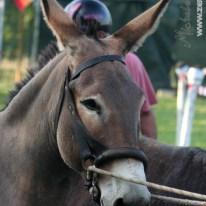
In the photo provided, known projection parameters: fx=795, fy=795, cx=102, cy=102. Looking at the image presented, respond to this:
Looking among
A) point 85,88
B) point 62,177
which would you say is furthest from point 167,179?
point 85,88

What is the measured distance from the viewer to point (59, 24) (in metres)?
4.64

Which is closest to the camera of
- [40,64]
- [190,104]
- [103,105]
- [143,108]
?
[103,105]

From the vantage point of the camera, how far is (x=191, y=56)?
811cm

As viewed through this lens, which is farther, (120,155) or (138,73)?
(138,73)

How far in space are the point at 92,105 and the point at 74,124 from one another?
0.18 meters

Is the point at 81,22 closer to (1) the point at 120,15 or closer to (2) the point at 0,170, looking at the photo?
(2) the point at 0,170

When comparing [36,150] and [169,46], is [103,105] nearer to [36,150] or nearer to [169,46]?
[36,150]

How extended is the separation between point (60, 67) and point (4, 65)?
25689 mm

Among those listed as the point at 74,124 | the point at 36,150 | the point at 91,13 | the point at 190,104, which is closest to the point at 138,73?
the point at 91,13

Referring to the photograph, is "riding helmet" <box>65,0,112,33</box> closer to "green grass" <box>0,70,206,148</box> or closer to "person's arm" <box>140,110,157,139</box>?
"person's arm" <box>140,110,157,139</box>

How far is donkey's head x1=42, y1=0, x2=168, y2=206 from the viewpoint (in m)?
4.26

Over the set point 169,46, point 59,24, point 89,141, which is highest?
point 59,24

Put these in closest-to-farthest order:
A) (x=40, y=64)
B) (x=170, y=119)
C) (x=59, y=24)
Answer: (x=59, y=24)
(x=40, y=64)
(x=170, y=119)

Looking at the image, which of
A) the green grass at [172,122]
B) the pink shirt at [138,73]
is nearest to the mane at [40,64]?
the pink shirt at [138,73]
